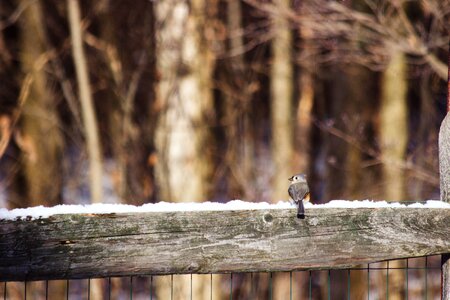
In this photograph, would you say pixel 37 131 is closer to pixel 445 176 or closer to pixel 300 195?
pixel 300 195

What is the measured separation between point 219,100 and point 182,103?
666cm

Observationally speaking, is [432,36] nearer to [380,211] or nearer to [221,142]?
[380,211]

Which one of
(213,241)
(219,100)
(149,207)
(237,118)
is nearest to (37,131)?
(237,118)

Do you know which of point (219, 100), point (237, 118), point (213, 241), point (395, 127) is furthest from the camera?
point (219, 100)

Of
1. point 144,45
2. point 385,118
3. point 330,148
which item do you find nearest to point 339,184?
point 330,148

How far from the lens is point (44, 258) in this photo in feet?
8.73

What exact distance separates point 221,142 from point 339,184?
2682 millimetres

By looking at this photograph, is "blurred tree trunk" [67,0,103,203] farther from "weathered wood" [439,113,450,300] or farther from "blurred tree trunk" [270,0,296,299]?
"weathered wood" [439,113,450,300]

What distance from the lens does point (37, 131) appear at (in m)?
12.5

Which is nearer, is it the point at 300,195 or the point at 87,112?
the point at 300,195

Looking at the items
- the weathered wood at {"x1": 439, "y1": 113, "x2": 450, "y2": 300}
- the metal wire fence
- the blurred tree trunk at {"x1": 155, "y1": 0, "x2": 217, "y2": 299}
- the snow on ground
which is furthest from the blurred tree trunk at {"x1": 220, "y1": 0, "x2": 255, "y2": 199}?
the snow on ground

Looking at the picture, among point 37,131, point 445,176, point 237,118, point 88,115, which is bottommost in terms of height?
point 445,176

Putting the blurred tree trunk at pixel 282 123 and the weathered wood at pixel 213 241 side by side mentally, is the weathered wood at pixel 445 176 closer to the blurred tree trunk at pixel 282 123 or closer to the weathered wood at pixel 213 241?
the weathered wood at pixel 213 241

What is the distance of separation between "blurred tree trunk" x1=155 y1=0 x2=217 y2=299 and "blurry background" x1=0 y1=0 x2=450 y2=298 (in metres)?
0.01
